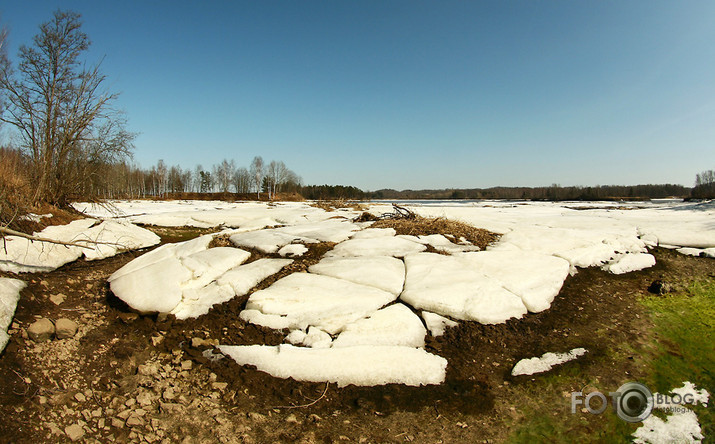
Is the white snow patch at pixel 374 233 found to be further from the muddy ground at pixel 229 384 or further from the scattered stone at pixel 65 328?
the scattered stone at pixel 65 328

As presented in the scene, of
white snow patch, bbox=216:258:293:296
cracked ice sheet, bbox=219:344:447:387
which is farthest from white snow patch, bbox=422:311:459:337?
white snow patch, bbox=216:258:293:296

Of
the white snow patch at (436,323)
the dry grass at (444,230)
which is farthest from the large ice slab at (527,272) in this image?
the white snow patch at (436,323)

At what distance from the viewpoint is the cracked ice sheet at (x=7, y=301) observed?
3.06 meters

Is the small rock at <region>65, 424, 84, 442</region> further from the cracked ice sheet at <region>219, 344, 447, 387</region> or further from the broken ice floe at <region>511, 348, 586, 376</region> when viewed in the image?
the broken ice floe at <region>511, 348, 586, 376</region>

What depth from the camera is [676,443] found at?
2.36m

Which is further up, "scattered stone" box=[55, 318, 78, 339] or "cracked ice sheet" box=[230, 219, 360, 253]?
"cracked ice sheet" box=[230, 219, 360, 253]

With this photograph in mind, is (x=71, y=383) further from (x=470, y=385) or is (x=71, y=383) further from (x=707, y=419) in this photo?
(x=707, y=419)

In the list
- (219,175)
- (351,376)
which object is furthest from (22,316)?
(219,175)

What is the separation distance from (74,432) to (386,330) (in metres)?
2.73

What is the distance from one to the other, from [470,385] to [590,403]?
100 centimetres

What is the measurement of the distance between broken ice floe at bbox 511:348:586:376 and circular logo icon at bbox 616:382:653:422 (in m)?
0.50

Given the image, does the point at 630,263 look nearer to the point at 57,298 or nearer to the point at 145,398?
the point at 145,398

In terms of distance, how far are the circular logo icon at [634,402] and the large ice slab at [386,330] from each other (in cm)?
176

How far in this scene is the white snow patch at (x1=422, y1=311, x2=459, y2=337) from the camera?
374 centimetres
